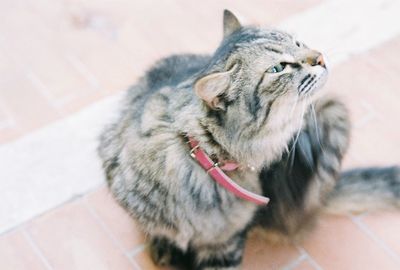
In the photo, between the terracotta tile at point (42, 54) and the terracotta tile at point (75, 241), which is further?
the terracotta tile at point (42, 54)

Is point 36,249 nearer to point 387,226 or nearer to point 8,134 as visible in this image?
point 8,134

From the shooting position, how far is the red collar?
1259 millimetres

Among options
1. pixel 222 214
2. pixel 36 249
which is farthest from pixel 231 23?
pixel 36 249

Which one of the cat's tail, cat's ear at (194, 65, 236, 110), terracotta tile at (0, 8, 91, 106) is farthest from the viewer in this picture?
terracotta tile at (0, 8, 91, 106)

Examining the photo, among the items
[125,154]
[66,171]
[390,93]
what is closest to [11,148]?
[66,171]

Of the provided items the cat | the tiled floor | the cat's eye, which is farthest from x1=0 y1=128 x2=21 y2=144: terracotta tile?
the cat's eye

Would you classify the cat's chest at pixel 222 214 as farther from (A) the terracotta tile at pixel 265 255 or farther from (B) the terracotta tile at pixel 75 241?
(B) the terracotta tile at pixel 75 241

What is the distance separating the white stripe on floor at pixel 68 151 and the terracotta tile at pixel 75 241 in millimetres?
48

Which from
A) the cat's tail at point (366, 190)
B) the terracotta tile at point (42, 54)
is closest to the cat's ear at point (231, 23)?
the cat's tail at point (366, 190)

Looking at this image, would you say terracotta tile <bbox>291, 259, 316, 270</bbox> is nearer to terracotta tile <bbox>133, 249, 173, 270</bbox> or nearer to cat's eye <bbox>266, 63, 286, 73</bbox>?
terracotta tile <bbox>133, 249, 173, 270</bbox>

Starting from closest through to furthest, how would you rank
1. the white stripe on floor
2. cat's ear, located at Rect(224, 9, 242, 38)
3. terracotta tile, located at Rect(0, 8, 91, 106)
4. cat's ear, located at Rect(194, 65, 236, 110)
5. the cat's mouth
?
cat's ear, located at Rect(194, 65, 236, 110) → the cat's mouth → cat's ear, located at Rect(224, 9, 242, 38) → the white stripe on floor → terracotta tile, located at Rect(0, 8, 91, 106)

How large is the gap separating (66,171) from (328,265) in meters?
0.86

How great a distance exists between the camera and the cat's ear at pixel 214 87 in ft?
3.59

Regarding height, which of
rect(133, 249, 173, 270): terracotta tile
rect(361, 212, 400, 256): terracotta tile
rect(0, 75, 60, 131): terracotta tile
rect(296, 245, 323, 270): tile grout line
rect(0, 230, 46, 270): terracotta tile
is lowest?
rect(0, 230, 46, 270): terracotta tile
